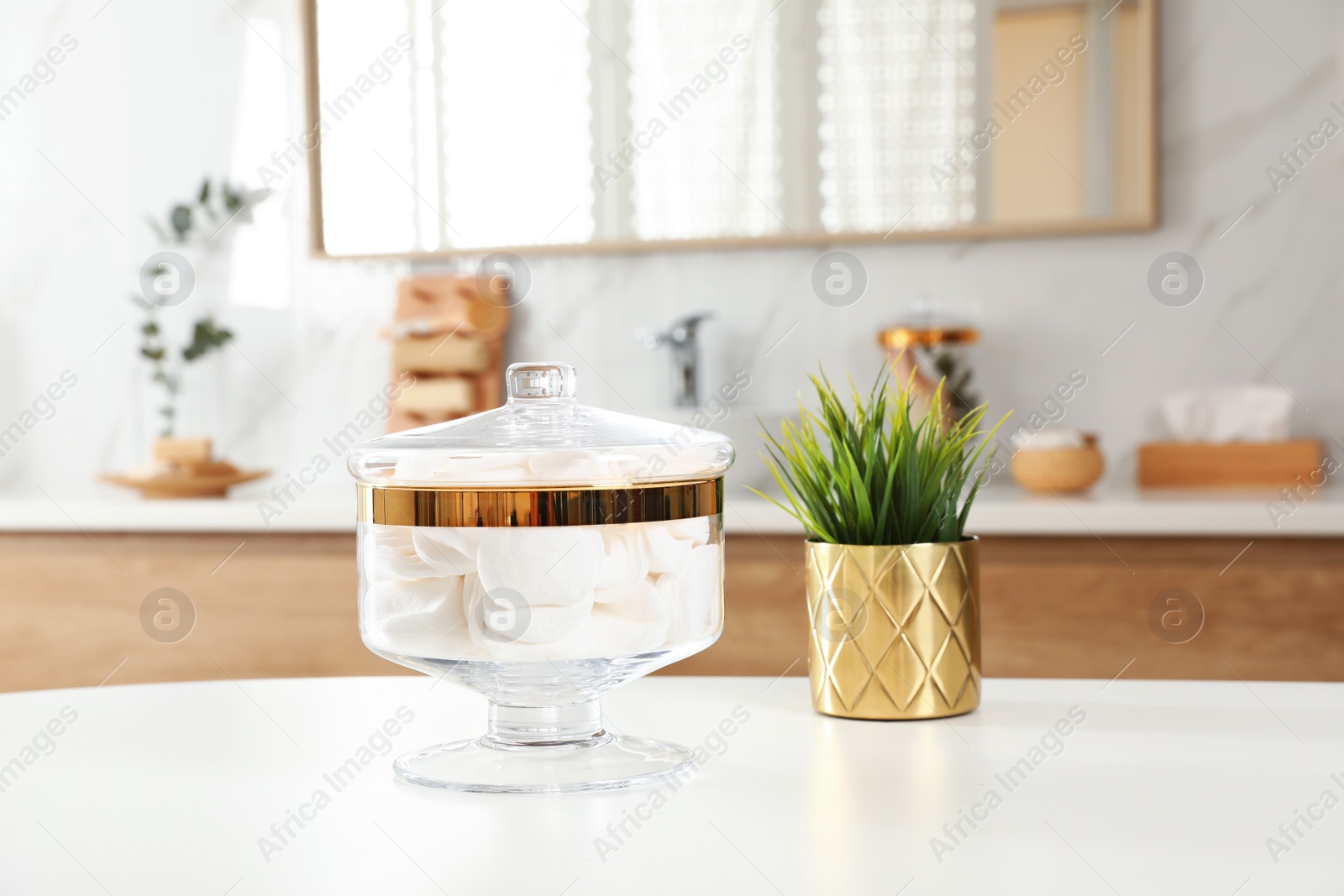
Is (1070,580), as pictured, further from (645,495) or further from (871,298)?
(645,495)

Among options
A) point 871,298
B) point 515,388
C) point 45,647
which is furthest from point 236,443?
point 515,388

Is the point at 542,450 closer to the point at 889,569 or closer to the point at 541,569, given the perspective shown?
the point at 541,569

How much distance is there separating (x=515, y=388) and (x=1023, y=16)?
172 centimetres

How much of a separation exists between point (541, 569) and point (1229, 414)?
5.79ft

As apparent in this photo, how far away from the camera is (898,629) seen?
0.76 meters

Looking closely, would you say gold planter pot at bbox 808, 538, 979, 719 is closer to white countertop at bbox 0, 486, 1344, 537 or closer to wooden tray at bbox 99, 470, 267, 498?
white countertop at bbox 0, 486, 1344, 537

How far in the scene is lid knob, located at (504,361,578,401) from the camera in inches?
26.7

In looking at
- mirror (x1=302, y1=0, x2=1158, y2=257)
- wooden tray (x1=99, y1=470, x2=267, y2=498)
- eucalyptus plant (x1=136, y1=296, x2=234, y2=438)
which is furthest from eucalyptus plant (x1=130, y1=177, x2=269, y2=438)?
wooden tray (x1=99, y1=470, x2=267, y2=498)

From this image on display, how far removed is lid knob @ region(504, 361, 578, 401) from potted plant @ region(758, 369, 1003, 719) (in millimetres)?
152

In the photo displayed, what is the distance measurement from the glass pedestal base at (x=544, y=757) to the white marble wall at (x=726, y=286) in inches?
62.1

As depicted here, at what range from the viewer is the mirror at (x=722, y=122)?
2092mm

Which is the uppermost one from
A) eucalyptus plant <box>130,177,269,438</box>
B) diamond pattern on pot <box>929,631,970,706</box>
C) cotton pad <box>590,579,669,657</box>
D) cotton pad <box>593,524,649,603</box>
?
eucalyptus plant <box>130,177,269,438</box>

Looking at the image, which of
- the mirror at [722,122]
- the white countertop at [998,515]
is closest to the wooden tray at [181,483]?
the white countertop at [998,515]

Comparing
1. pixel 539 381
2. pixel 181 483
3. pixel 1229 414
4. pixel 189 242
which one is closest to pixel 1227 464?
pixel 1229 414
